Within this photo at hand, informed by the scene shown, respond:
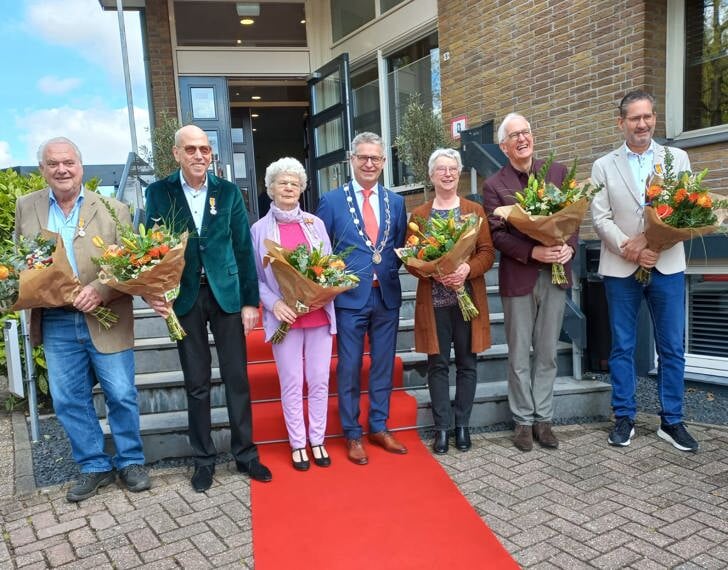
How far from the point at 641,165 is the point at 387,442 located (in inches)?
92.2

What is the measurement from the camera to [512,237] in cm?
333

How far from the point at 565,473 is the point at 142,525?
231 cm

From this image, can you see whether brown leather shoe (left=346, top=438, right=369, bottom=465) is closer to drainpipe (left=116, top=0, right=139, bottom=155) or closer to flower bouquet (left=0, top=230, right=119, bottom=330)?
flower bouquet (left=0, top=230, right=119, bottom=330)

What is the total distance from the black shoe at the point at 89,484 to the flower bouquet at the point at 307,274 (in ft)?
4.92

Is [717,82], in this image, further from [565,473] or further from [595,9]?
[565,473]

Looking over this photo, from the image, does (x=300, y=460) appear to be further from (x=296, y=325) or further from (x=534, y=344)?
(x=534, y=344)

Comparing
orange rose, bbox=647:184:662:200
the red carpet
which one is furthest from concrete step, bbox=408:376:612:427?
orange rose, bbox=647:184:662:200

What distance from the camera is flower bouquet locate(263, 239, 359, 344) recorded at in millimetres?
2918

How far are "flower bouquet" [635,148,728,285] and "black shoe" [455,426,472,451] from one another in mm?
1628

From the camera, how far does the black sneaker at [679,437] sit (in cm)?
336

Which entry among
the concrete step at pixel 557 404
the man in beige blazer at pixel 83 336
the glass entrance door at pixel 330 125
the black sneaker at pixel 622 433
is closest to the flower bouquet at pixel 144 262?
the man in beige blazer at pixel 83 336

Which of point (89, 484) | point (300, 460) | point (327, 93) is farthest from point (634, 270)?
point (327, 93)

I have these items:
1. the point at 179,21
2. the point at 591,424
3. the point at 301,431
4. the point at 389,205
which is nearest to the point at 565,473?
the point at 591,424

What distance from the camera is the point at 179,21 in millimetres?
9195
